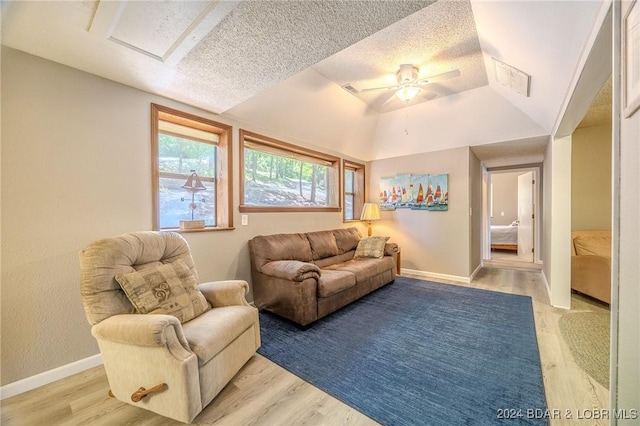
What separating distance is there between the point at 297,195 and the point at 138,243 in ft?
8.23

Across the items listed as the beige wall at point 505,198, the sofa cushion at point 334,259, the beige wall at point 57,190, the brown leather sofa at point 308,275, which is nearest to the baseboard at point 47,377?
the beige wall at point 57,190

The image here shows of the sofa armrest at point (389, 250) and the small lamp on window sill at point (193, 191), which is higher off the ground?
the small lamp on window sill at point (193, 191)

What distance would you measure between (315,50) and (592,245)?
4.39 meters

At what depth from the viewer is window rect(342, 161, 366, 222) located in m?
5.25

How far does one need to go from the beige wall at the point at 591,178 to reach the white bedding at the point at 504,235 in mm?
3219

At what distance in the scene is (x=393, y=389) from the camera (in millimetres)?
1652

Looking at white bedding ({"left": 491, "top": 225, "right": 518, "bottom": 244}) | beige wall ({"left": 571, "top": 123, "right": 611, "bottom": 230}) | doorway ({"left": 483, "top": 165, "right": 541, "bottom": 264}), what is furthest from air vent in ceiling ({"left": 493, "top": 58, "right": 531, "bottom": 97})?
white bedding ({"left": 491, "top": 225, "right": 518, "bottom": 244})

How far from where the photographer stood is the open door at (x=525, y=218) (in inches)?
237

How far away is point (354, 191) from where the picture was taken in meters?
5.40

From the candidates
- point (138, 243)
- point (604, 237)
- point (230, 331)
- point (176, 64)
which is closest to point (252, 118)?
point (176, 64)

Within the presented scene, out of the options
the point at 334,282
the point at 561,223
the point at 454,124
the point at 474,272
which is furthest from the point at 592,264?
the point at 334,282

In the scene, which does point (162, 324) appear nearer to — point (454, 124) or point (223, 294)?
point (223, 294)

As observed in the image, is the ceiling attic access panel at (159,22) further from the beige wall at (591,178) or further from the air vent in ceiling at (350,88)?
the beige wall at (591,178)

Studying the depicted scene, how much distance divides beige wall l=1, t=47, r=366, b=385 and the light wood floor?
275 mm
